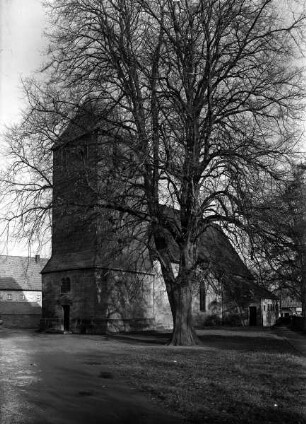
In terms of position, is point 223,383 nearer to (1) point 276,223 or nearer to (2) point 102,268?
(1) point 276,223

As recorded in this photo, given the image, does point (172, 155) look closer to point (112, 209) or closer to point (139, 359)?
point (112, 209)

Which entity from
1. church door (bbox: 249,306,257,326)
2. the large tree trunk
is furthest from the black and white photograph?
church door (bbox: 249,306,257,326)

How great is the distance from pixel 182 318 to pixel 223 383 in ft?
35.4

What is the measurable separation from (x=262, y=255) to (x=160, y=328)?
23.6 metres

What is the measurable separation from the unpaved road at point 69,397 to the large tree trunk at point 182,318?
23.2 ft

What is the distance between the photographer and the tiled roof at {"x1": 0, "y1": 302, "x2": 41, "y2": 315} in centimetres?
5716

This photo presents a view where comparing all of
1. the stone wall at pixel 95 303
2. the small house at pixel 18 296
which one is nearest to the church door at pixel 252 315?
the stone wall at pixel 95 303

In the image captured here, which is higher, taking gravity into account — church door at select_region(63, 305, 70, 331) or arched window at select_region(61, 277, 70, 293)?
arched window at select_region(61, 277, 70, 293)

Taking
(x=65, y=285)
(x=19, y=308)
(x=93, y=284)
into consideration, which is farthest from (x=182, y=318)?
(x=19, y=308)

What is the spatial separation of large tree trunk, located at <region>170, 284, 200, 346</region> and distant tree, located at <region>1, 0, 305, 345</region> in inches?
1.7

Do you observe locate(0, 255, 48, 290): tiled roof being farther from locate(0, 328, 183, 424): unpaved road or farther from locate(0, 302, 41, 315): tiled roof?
locate(0, 328, 183, 424): unpaved road

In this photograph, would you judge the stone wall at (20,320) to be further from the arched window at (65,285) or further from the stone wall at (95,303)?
the arched window at (65,285)

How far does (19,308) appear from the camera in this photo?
5872 centimetres

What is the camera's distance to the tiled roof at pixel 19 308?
57156 millimetres
